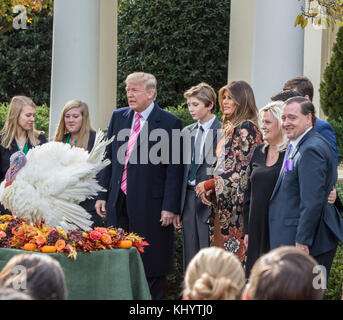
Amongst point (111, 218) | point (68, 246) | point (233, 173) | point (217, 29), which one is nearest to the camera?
point (68, 246)

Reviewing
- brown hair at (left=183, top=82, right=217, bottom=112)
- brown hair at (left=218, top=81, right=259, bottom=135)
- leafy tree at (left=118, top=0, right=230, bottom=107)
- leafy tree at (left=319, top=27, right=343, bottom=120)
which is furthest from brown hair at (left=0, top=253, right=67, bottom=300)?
leafy tree at (left=118, top=0, right=230, bottom=107)

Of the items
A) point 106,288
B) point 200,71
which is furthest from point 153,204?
point 200,71

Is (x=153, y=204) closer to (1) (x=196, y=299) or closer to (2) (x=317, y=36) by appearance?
(1) (x=196, y=299)

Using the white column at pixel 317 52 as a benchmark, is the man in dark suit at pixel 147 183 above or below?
below

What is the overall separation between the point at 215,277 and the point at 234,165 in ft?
9.83

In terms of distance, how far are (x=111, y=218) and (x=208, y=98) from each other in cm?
158

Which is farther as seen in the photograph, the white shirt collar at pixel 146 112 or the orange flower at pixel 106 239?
the white shirt collar at pixel 146 112

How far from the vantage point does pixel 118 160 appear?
6.23m

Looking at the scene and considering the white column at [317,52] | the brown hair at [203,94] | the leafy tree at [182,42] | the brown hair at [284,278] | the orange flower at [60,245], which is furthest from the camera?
the leafy tree at [182,42]

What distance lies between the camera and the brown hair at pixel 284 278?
2.63 metres

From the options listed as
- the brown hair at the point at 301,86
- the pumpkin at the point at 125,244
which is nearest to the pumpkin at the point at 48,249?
the pumpkin at the point at 125,244

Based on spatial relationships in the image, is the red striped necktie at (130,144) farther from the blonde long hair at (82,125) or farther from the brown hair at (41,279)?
the brown hair at (41,279)

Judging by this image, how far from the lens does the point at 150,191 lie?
6.17m

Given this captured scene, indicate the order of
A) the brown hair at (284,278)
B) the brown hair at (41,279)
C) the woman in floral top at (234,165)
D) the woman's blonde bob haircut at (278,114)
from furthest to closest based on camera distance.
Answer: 1. the woman in floral top at (234,165)
2. the woman's blonde bob haircut at (278,114)
3. the brown hair at (41,279)
4. the brown hair at (284,278)
